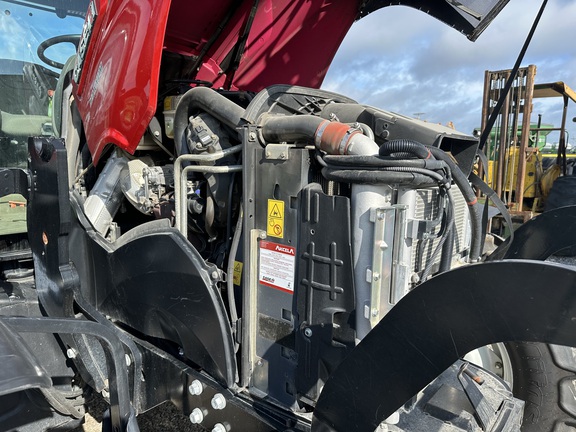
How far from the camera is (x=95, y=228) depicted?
2.16 m

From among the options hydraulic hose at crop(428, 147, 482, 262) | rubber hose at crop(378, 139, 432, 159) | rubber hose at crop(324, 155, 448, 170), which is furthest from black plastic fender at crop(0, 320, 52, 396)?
hydraulic hose at crop(428, 147, 482, 262)

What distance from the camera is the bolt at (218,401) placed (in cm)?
173

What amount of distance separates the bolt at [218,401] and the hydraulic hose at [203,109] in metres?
1.00

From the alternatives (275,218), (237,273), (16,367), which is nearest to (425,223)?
(275,218)

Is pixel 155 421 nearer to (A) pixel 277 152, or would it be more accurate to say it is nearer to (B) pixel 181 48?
(A) pixel 277 152

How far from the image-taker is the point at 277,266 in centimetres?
169

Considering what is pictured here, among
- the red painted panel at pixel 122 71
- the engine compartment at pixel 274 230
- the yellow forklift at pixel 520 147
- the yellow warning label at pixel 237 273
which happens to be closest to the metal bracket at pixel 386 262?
the engine compartment at pixel 274 230

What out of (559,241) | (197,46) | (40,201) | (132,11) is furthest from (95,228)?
(559,241)

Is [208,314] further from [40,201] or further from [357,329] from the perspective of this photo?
[40,201]

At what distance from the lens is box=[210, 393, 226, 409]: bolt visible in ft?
5.67

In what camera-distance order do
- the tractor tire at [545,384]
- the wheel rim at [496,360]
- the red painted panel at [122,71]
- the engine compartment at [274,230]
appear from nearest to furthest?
1. the engine compartment at [274,230]
2. the red painted panel at [122,71]
3. the tractor tire at [545,384]
4. the wheel rim at [496,360]

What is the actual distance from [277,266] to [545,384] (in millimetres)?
1392

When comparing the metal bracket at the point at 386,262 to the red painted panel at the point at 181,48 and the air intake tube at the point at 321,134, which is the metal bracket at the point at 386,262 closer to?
the air intake tube at the point at 321,134

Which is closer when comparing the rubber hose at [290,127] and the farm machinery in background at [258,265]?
the farm machinery in background at [258,265]
